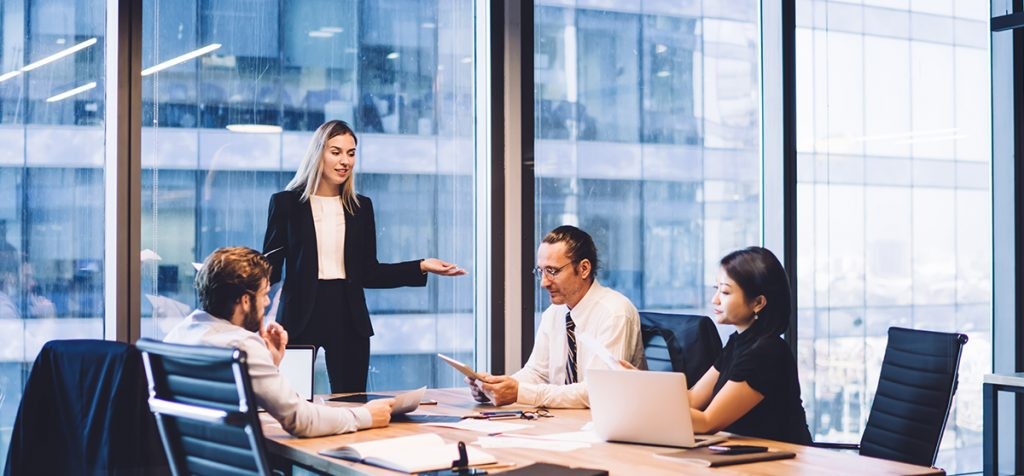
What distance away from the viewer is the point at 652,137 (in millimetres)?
5266

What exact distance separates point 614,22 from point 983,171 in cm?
209

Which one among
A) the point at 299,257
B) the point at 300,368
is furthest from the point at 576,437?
the point at 299,257

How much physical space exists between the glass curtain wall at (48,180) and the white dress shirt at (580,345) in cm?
174

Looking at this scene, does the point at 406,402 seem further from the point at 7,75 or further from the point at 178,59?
the point at 7,75

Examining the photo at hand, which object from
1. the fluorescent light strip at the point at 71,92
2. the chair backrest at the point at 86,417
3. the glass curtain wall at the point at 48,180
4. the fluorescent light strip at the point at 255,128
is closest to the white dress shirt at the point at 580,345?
the chair backrest at the point at 86,417

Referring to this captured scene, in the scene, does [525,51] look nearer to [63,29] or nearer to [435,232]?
[435,232]

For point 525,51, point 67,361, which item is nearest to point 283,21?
point 525,51

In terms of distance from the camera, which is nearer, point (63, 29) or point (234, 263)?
point (234, 263)

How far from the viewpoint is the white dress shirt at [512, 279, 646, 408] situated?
3459 millimetres

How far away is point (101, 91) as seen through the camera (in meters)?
4.16

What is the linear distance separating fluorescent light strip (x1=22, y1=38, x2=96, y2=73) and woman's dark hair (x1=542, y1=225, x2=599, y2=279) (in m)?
1.94

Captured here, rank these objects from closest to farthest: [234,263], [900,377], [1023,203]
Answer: [234,263] < [900,377] < [1023,203]

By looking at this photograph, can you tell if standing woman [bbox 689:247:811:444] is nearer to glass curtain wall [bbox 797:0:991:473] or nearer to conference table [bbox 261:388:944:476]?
conference table [bbox 261:388:944:476]

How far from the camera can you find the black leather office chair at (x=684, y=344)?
343cm
